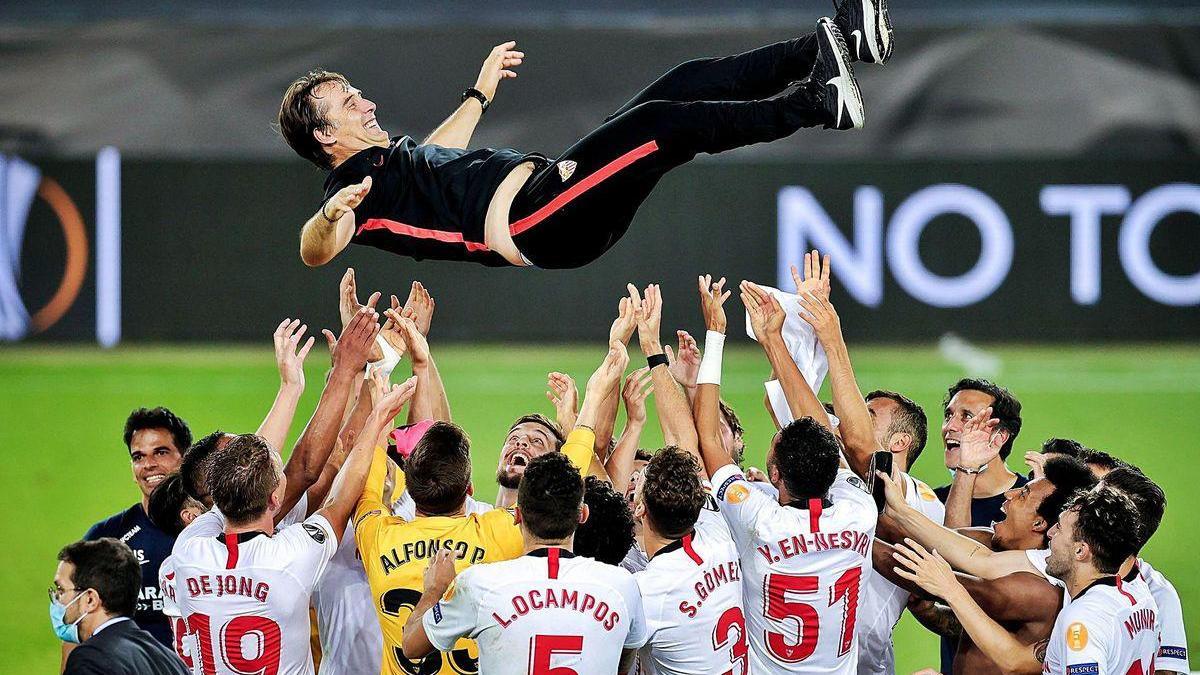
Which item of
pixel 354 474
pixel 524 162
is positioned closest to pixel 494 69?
pixel 524 162

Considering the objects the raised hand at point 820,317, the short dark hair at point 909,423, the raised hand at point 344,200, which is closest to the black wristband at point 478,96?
the raised hand at point 344,200

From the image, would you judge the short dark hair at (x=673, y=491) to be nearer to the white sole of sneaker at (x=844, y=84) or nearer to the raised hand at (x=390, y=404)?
the raised hand at (x=390, y=404)

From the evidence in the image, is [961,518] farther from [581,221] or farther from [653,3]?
[653,3]

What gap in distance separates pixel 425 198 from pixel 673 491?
77.6 inches

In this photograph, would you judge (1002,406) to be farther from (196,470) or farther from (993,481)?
(196,470)

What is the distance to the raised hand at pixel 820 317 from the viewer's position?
584 centimetres

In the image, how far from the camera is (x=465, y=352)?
44.1ft

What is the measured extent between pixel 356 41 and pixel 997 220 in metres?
5.68

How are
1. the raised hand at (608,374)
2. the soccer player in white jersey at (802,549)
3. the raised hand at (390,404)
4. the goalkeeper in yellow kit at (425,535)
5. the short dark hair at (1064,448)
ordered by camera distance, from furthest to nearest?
the short dark hair at (1064,448) < the raised hand at (608,374) < the raised hand at (390,404) < the soccer player in white jersey at (802,549) < the goalkeeper in yellow kit at (425,535)

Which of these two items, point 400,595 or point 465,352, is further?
point 465,352

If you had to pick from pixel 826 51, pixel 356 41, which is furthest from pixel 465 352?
pixel 826 51

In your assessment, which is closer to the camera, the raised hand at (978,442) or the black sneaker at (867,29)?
the black sneaker at (867,29)

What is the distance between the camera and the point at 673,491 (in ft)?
15.8

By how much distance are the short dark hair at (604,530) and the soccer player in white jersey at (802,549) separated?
51cm
